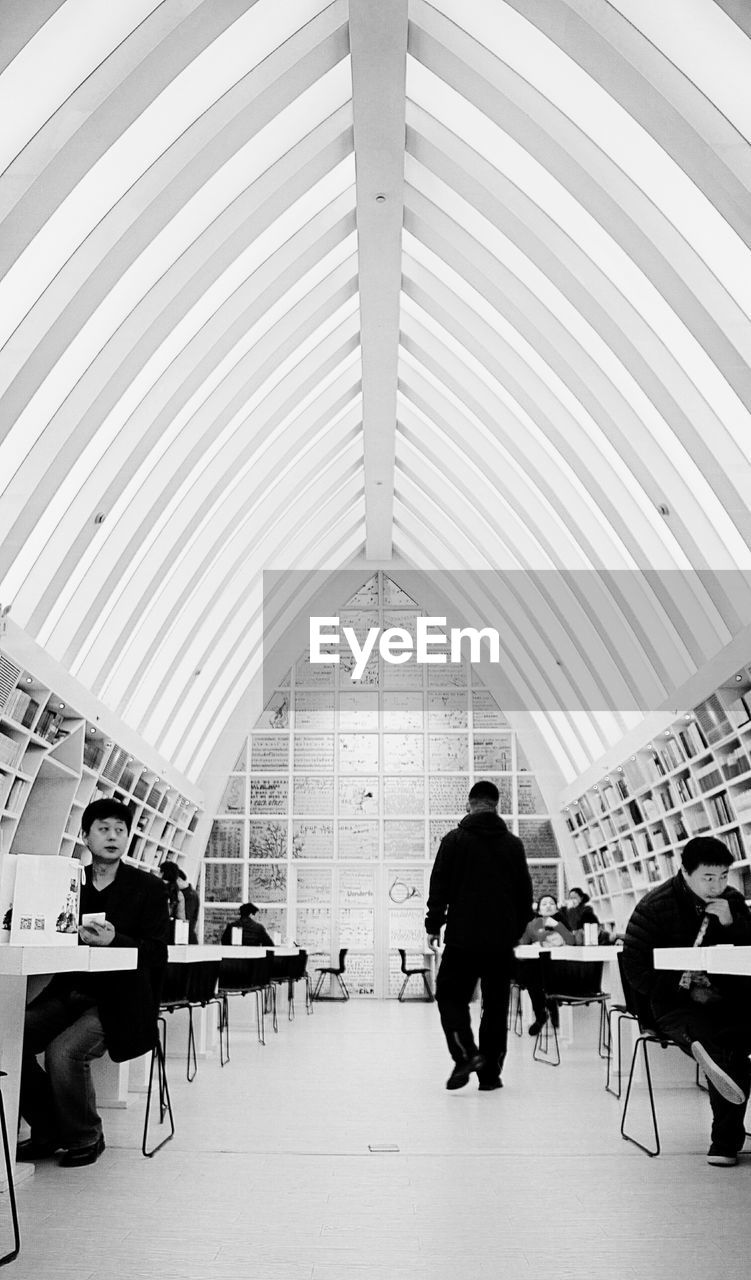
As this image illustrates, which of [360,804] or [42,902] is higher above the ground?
[360,804]

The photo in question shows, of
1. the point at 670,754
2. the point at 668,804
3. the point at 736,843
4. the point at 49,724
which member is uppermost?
the point at 49,724

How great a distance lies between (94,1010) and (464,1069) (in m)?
2.23

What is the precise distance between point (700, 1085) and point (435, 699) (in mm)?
12110

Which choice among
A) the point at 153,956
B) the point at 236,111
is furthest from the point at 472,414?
the point at 153,956

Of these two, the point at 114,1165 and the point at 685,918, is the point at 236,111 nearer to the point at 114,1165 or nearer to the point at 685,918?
the point at 685,918

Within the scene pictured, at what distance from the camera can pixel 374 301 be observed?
1037cm

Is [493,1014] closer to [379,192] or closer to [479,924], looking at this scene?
[479,924]

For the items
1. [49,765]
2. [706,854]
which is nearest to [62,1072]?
[706,854]

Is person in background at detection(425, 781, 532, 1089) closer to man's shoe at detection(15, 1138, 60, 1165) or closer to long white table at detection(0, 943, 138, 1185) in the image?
man's shoe at detection(15, 1138, 60, 1165)

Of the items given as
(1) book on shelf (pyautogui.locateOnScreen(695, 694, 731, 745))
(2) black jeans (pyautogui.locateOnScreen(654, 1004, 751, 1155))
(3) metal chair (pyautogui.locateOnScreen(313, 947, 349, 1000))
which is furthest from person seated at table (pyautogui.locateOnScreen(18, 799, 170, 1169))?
(3) metal chair (pyautogui.locateOnScreen(313, 947, 349, 1000))

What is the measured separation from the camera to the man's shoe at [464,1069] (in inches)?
227

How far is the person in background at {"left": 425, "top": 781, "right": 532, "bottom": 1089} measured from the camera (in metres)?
5.92

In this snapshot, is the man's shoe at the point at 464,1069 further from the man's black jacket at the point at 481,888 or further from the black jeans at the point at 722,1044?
the black jeans at the point at 722,1044

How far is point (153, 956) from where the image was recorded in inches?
175
